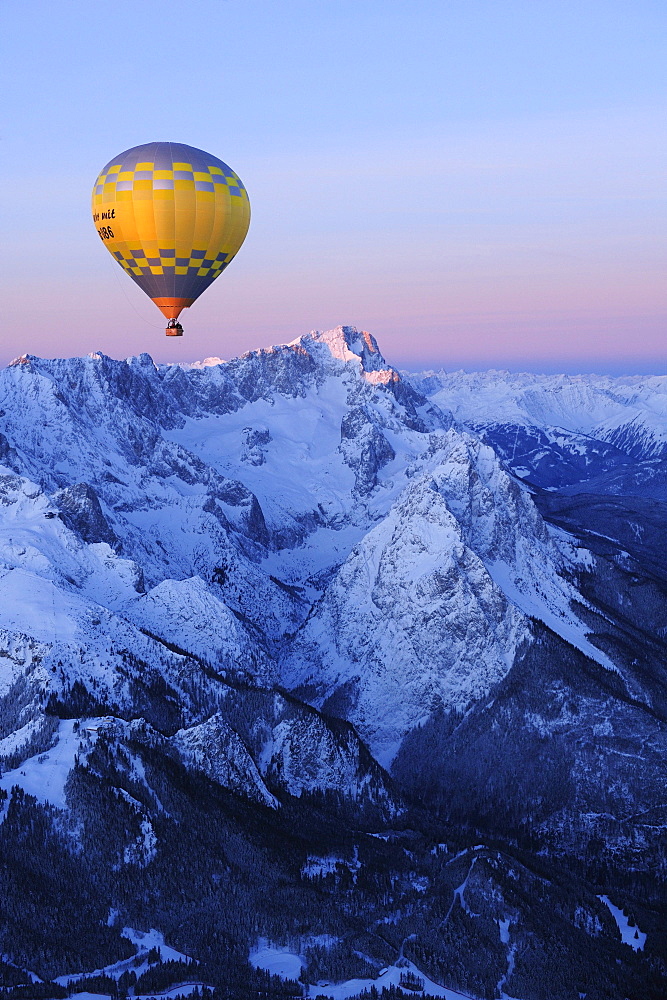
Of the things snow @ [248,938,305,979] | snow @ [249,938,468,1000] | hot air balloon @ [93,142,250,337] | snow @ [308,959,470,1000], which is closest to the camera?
snow @ [308,959,470,1000]

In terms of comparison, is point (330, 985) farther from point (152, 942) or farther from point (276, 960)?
point (152, 942)

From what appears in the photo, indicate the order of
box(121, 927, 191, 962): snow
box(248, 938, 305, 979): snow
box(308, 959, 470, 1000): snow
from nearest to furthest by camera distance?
box(121, 927, 191, 962): snow, box(308, 959, 470, 1000): snow, box(248, 938, 305, 979): snow

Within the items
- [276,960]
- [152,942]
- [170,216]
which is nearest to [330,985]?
[276,960]

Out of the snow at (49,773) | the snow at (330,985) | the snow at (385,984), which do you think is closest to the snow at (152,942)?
the snow at (330,985)

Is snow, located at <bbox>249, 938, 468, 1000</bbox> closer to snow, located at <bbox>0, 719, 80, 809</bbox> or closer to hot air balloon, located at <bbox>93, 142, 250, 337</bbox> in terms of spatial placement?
snow, located at <bbox>0, 719, 80, 809</bbox>

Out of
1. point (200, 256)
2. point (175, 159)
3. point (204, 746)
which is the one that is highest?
point (175, 159)

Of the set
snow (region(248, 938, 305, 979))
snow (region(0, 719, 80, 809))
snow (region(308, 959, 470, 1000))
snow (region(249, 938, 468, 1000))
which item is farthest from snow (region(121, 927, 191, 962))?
snow (region(0, 719, 80, 809))

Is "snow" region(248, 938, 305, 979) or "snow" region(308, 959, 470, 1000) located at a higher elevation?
"snow" region(248, 938, 305, 979)

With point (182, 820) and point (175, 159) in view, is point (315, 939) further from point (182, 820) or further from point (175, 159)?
point (175, 159)

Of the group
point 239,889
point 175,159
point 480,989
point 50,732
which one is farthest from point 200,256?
point 480,989
